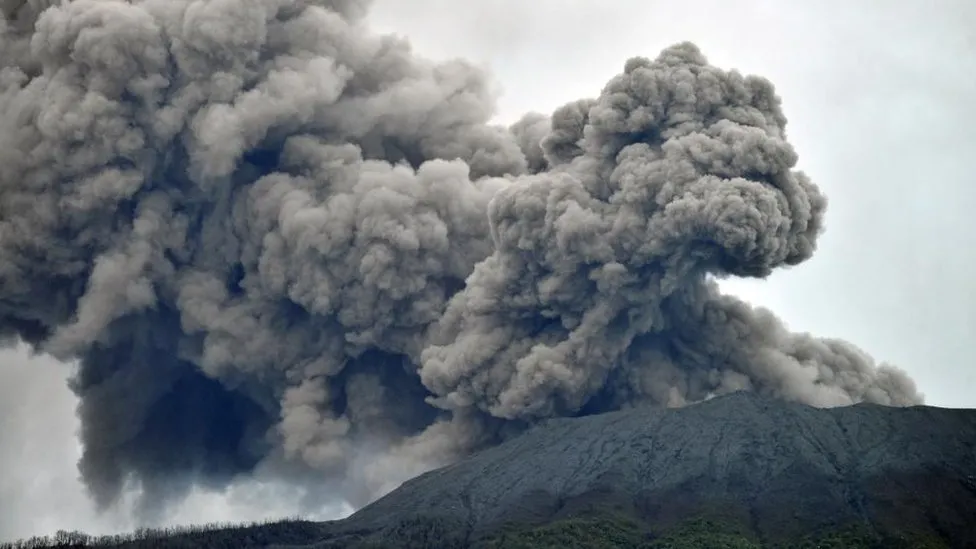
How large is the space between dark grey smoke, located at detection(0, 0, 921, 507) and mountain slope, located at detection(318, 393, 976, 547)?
5.98 ft

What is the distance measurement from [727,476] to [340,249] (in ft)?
55.4

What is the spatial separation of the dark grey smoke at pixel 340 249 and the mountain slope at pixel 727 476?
71.7 inches

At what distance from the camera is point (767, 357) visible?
83.6 meters

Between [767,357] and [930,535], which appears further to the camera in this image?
[767,357]

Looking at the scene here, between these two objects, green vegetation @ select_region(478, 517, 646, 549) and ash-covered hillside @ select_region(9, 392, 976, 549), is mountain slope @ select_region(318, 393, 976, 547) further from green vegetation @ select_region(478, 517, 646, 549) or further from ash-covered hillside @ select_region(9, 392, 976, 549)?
green vegetation @ select_region(478, 517, 646, 549)

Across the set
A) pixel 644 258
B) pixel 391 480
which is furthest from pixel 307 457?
pixel 644 258

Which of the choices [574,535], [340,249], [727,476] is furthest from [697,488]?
[340,249]

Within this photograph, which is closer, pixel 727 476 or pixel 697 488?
pixel 697 488

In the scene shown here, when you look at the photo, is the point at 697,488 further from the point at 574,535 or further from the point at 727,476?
the point at 574,535

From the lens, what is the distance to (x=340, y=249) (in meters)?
83.9

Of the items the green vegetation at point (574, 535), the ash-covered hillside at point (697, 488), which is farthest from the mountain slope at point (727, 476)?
the green vegetation at point (574, 535)

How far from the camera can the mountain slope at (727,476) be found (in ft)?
250

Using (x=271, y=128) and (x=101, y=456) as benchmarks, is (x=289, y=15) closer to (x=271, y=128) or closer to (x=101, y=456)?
(x=271, y=128)

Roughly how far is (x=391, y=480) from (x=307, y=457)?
3335 mm
